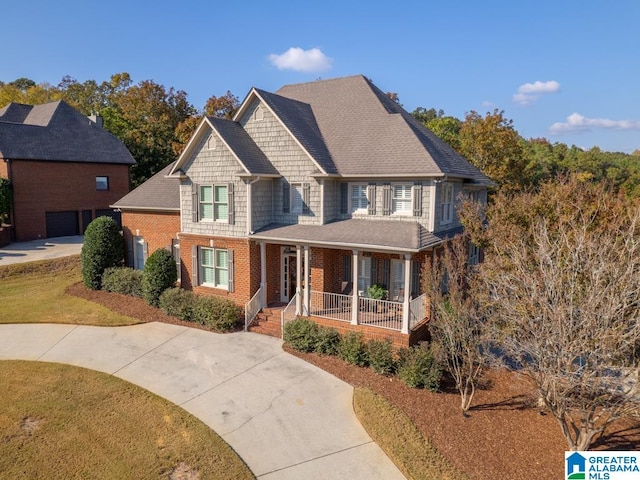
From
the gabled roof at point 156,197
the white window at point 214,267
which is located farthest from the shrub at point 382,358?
the gabled roof at point 156,197

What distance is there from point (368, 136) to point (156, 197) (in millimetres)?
11233

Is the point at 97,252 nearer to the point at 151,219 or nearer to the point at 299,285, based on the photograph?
the point at 151,219

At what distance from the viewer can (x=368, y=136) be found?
61.3 feet

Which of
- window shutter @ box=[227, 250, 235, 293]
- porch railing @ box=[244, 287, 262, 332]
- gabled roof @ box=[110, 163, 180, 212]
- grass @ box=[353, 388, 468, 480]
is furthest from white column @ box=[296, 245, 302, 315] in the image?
gabled roof @ box=[110, 163, 180, 212]

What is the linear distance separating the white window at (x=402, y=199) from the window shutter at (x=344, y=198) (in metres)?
2.08

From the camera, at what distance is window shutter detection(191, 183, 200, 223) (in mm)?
18906

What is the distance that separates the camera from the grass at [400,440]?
9086 mm

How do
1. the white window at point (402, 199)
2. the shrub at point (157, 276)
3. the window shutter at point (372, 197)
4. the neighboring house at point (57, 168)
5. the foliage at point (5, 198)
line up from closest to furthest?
the white window at point (402, 199), the window shutter at point (372, 197), the shrub at point (157, 276), the foliage at point (5, 198), the neighboring house at point (57, 168)

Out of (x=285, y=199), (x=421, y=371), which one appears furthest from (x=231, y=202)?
(x=421, y=371)

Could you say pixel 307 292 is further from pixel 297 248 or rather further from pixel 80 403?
pixel 80 403

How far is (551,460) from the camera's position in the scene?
9836 mm

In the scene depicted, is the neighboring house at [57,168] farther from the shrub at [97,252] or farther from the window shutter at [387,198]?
the window shutter at [387,198]

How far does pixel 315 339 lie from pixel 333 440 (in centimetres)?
496

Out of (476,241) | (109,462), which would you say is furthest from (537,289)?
(109,462)
